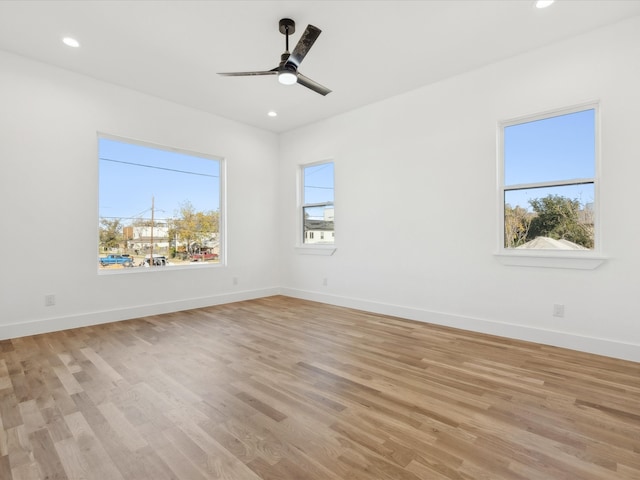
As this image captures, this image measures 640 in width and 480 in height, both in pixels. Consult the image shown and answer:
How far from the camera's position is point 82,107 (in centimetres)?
385

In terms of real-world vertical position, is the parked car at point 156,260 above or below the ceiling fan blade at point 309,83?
below

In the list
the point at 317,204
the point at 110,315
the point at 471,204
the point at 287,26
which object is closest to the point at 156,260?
the point at 110,315

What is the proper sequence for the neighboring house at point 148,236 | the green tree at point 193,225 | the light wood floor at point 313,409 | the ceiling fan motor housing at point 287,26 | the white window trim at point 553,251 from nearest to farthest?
the light wood floor at point 313,409 → the ceiling fan motor housing at point 287,26 → the white window trim at point 553,251 → the neighboring house at point 148,236 → the green tree at point 193,225

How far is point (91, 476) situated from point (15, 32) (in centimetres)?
391

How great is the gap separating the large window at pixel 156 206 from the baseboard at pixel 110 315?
577mm

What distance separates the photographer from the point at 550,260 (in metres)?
3.16

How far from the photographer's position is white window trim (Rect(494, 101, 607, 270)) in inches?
116

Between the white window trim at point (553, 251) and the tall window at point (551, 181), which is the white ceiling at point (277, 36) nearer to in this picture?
the white window trim at point (553, 251)

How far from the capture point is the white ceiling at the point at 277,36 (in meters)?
2.71

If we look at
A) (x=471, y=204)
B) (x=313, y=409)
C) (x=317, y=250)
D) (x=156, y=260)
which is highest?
(x=471, y=204)

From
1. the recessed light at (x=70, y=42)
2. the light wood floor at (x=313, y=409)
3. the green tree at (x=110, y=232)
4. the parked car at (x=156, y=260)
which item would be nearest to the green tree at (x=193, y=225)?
the parked car at (x=156, y=260)

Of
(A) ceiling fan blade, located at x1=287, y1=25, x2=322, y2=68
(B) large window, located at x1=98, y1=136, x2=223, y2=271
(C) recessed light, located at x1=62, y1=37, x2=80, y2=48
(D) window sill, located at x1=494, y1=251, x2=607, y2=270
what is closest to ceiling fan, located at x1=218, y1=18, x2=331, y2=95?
(A) ceiling fan blade, located at x1=287, y1=25, x2=322, y2=68

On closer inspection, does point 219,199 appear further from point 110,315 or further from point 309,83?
point 309,83

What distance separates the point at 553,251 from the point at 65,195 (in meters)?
5.36
